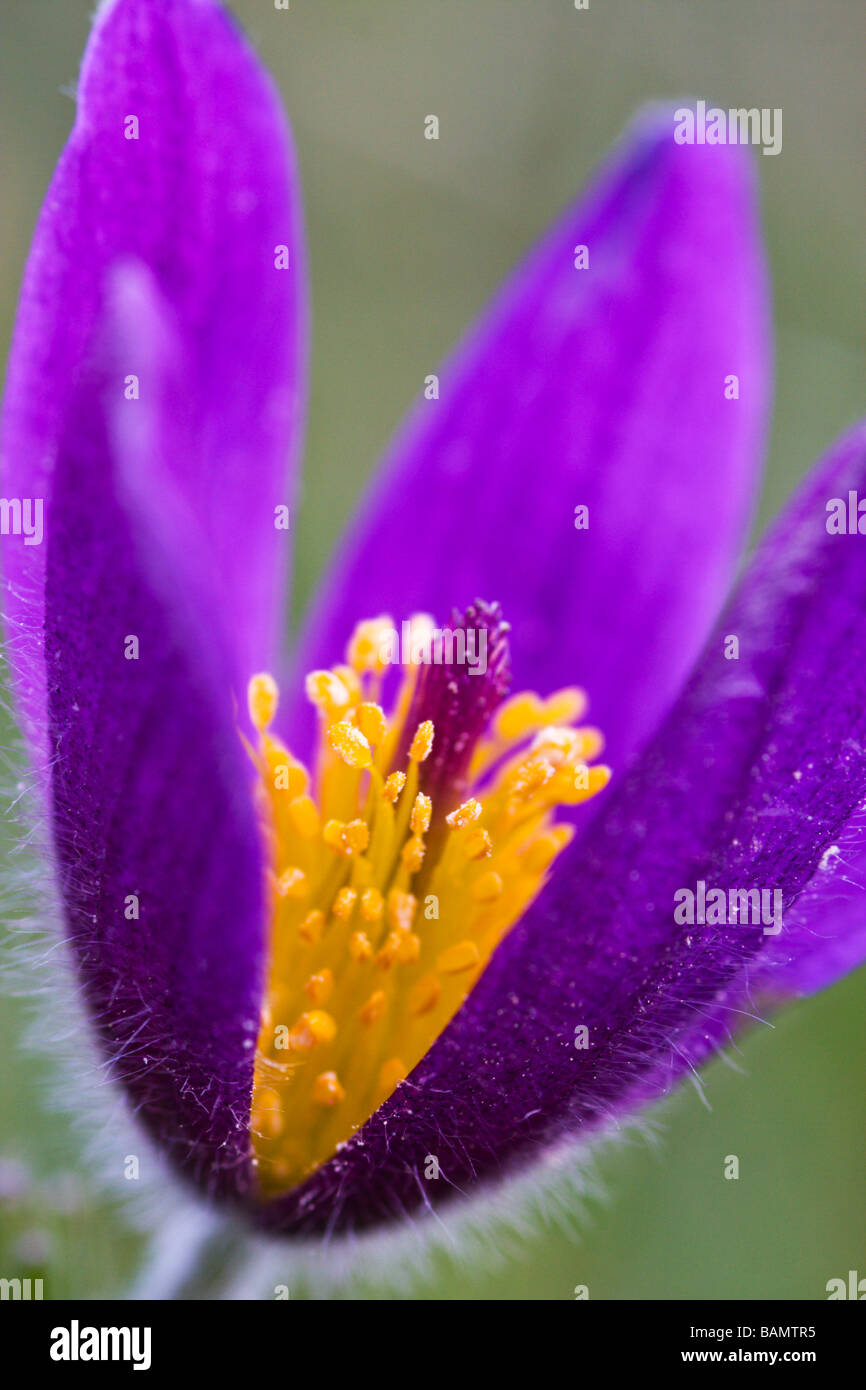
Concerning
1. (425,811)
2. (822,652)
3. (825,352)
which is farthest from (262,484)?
(825,352)

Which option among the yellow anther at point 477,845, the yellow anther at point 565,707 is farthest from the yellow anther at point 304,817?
the yellow anther at point 565,707

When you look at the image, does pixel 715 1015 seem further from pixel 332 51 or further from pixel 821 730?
pixel 332 51

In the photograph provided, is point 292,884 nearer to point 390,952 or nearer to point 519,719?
point 390,952

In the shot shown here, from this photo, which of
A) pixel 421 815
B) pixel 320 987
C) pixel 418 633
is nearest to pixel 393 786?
pixel 421 815

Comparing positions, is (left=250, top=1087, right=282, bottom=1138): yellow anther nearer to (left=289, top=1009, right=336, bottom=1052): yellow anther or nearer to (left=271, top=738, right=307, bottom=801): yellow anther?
(left=289, top=1009, right=336, bottom=1052): yellow anther

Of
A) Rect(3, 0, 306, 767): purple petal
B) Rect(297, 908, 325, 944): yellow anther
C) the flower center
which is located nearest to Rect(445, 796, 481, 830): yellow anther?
the flower center

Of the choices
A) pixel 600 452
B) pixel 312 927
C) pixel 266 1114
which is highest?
pixel 600 452
